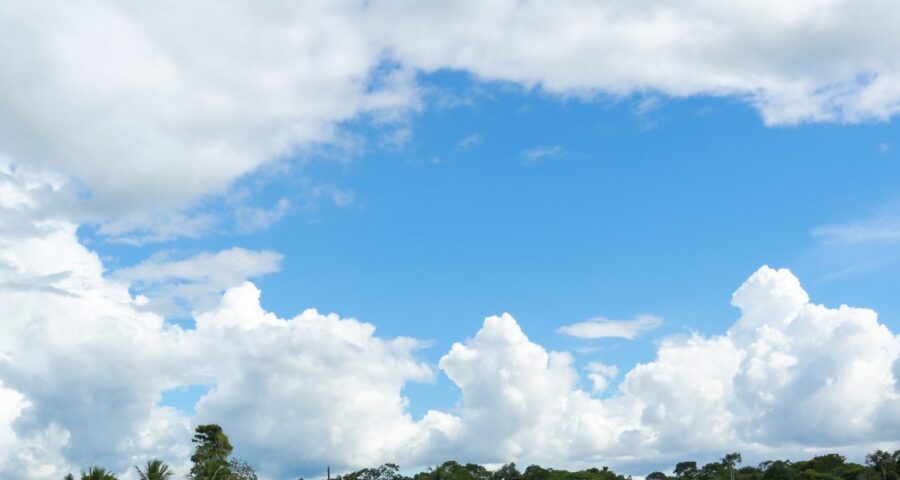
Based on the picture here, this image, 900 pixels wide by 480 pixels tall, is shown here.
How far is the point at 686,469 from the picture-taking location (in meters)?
166

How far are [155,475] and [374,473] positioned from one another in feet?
371

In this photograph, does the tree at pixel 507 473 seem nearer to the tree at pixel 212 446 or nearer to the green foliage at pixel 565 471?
the green foliage at pixel 565 471

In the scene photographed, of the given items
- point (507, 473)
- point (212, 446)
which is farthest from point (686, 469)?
point (212, 446)

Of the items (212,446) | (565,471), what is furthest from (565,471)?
(212,446)

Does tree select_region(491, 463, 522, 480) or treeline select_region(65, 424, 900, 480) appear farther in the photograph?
tree select_region(491, 463, 522, 480)

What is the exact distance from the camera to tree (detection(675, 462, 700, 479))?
534 ft

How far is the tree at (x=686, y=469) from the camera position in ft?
534

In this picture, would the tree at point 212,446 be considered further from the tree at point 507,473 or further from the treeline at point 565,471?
the tree at point 507,473

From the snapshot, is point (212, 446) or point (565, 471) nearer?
point (212, 446)

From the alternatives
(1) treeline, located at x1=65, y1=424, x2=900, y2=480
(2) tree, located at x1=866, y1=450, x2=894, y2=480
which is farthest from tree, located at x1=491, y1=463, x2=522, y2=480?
(2) tree, located at x1=866, y1=450, x2=894, y2=480

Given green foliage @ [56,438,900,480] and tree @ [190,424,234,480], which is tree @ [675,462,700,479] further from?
tree @ [190,424,234,480]

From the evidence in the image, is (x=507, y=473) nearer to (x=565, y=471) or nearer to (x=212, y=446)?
(x=565, y=471)

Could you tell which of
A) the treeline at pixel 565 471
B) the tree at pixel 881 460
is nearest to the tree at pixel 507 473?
the treeline at pixel 565 471

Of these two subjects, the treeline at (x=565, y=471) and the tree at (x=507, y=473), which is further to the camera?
the tree at (x=507, y=473)
